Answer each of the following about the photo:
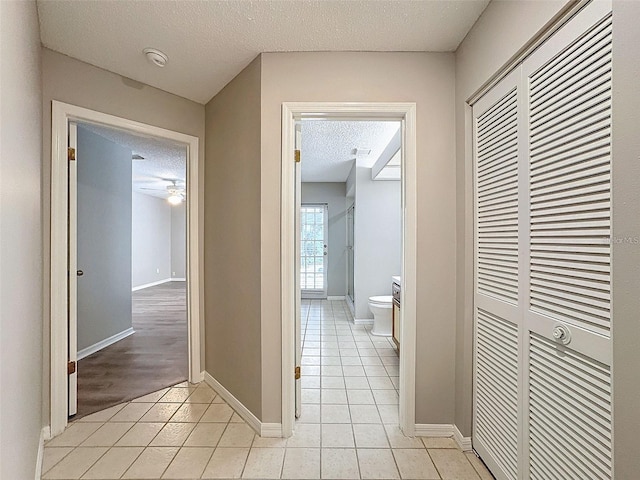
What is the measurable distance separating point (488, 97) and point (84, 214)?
384 centimetres

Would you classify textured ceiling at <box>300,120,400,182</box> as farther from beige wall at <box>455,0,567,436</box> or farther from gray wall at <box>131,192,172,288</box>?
gray wall at <box>131,192,172,288</box>

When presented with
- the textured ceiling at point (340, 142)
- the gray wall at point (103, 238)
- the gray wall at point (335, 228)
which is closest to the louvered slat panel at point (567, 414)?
the textured ceiling at point (340, 142)

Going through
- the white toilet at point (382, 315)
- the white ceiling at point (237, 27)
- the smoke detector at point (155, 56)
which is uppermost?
the white ceiling at point (237, 27)

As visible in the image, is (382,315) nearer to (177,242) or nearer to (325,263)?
(325,263)

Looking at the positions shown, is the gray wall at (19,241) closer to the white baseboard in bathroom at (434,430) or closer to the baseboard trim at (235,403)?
the baseboard trim at (235,403)

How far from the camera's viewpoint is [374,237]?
4699 mm

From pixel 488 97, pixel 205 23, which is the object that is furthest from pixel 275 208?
pixel 488 97

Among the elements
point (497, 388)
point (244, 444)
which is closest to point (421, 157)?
point (497, 388)

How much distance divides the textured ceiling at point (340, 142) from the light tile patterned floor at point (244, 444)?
2.19m

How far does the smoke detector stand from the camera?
1950 millimetres

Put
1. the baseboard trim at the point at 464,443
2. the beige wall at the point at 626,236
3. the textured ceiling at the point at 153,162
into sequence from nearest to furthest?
the beige wall at the point at 626,236 < the baseboard trim at the point at 464,443 < the textured ceiling at the point at 153,162

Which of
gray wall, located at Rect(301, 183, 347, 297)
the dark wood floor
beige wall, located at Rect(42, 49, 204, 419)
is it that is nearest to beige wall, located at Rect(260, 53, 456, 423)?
beige wall, located at Rect(42, 49, 204, 419)

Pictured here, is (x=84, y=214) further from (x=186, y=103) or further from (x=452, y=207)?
(x=452, y=207)

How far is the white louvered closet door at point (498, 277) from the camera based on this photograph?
4.73 feet
